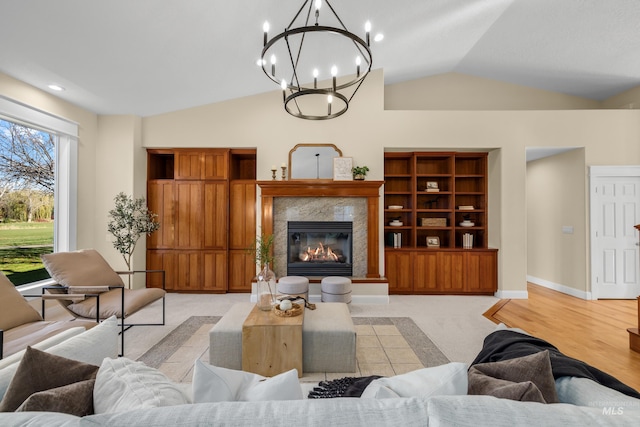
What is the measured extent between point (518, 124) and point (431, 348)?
3908mm

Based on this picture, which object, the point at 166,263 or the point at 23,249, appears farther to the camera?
the point at 166,263

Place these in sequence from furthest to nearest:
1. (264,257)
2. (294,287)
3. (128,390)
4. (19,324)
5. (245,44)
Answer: (264,257)
(294,287)
(245,44)
(19,324)
(128,390)

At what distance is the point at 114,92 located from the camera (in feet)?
12.9

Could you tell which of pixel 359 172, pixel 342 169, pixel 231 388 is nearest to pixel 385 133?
pixel 359 172

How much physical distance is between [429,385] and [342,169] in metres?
3.92

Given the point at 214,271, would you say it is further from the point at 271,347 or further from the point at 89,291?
the point at 271,347

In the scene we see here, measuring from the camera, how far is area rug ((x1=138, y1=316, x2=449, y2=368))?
2625 millimetres

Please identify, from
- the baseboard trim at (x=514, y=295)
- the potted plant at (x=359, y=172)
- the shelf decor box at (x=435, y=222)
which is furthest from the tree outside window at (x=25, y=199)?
the baseboard trim at (x=514, y=295)

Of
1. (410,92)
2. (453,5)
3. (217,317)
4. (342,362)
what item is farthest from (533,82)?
(217,317)

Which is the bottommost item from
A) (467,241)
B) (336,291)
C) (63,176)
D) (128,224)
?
(336,291)

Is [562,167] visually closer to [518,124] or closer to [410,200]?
[518,124]

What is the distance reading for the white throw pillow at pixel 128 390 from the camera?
87cm

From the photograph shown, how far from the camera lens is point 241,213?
4.95 metres

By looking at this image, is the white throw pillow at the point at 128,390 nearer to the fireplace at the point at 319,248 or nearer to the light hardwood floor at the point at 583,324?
the light hardwood floor at the point at 583,324
